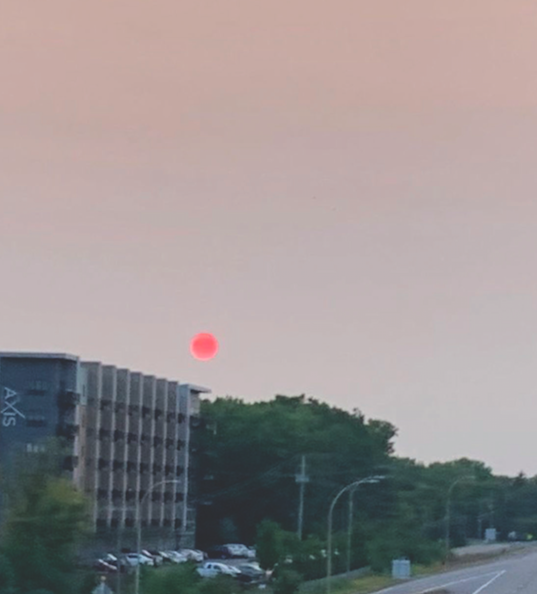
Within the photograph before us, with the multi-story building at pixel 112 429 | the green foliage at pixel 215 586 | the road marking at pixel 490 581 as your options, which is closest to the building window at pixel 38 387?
the multi-story building at pixel 112 429

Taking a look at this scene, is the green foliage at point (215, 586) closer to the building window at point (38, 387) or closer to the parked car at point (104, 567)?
the parked car at point (104, 567)

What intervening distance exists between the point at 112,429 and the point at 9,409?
12244 millimetres

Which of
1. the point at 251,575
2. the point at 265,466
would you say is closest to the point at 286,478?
the point at 265,466

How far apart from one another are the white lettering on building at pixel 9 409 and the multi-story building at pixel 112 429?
0.22ft

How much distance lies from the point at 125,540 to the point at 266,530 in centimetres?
2590

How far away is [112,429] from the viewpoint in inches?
4449

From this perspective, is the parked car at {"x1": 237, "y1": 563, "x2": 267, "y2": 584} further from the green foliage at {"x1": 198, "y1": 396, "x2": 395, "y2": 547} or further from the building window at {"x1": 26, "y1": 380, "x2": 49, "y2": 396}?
the green foliage at {"x1": 198, "y1": 396, "x2": 395, "y2": 547}

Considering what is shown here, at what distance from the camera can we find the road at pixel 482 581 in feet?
279

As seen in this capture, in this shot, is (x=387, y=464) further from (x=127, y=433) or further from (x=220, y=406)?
(x=127, y=433)

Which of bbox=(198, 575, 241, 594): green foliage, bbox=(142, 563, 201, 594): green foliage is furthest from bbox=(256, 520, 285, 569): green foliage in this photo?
bbox=(142, 563, 201, 594): green foliage

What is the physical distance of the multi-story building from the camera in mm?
103250

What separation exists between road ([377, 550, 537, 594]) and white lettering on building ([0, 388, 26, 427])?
91.2 ft

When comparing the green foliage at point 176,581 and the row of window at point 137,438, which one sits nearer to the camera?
the green foliage at point 176,581

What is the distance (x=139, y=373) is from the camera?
4636 inches
